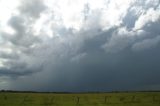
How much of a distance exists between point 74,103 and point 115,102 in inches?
446

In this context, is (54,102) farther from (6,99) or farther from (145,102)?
(145,102)

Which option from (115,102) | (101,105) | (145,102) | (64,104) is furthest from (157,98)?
(64,104)

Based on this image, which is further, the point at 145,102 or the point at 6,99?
the point at 6,99

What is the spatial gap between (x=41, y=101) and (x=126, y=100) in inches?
975

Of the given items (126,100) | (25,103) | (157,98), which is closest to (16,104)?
(25,103)

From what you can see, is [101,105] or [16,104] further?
[16,104]

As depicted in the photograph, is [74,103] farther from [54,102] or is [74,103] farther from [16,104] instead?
[16,104]

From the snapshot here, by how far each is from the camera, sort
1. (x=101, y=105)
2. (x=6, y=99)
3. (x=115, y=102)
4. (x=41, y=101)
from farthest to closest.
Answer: (x=6, y=99) → (x=41, y=101) → (x=115, y=102) → (x=101, y=105)

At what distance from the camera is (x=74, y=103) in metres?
85.8

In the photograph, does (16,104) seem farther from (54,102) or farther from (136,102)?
(136,102)

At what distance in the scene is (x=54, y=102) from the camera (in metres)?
89.7

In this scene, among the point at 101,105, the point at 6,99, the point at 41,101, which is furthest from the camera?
the point at 6,99

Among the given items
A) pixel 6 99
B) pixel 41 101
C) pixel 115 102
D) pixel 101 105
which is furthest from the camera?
pixel 6 99

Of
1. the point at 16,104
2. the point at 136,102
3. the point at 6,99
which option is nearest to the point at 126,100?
the point at 136,102
